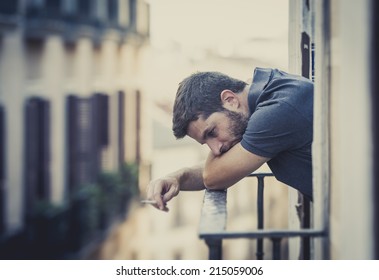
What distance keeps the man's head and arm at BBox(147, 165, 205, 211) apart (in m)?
0.12

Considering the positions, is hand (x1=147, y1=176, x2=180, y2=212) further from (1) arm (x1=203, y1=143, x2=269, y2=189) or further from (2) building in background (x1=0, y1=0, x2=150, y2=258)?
(2) building in background (x1=0, y1=0, x2=150, y2=258)

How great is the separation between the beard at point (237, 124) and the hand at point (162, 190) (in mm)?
269

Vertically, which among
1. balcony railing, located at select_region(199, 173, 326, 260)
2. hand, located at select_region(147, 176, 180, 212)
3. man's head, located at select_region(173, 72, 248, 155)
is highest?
man's head, located at select_region(173, 72, 248, 155)

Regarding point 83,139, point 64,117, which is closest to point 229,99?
point 64,117

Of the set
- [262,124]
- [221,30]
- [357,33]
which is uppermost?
[221,30]

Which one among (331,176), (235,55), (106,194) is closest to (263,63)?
(235,55)

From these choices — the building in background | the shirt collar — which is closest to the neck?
the shirt collar

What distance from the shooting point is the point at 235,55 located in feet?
12.3

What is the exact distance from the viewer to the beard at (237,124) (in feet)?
9.04

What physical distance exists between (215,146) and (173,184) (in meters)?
0.19

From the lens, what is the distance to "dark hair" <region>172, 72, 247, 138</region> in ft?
9.14

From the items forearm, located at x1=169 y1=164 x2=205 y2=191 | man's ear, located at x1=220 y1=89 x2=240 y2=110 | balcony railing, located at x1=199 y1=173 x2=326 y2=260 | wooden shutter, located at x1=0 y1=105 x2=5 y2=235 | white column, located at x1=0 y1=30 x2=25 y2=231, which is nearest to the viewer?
balcony railing, located at x1=199 y1=173 x2=326 y2=260

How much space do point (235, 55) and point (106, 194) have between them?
343cm
